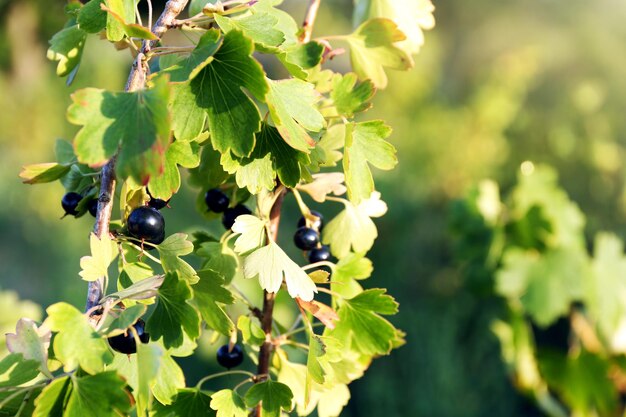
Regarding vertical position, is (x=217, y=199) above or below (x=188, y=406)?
above

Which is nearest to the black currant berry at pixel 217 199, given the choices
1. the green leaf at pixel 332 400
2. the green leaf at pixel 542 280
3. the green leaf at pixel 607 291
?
the green leaf at pixel 332 400

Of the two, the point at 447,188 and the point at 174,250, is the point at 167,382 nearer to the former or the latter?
the point at 174,250

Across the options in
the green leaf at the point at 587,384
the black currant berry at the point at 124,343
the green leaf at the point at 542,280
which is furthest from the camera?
the green leaf at the point at 587,384

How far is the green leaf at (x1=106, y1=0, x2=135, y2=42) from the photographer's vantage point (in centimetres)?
77

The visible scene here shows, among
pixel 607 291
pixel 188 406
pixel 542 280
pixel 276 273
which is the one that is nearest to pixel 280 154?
pixel 276 273

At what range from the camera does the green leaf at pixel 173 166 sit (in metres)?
0.81

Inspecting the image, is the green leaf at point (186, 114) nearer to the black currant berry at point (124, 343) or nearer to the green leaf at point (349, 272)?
the black currant berry at point (124, 343)

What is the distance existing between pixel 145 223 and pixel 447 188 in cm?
338

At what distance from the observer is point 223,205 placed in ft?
3.42

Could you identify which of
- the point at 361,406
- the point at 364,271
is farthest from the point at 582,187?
the point at 364,271

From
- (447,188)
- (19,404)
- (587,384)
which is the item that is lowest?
(447,188)

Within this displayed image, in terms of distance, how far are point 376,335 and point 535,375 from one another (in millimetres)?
1711

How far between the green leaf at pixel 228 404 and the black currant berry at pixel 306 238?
0.25 metres

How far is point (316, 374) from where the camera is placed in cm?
84
